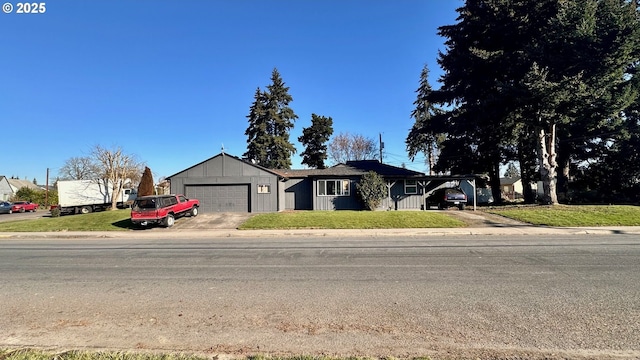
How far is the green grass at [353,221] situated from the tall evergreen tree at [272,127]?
29577 mm

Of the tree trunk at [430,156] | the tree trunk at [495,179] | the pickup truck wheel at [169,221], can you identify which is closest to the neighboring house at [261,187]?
the pickup truck wheel at [169,221]

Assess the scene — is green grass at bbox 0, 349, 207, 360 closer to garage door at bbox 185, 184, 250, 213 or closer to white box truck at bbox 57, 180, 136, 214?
garage door at bbox 185, 184, 250, 213

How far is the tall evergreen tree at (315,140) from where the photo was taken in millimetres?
54656

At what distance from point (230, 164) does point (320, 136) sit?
3003 cm

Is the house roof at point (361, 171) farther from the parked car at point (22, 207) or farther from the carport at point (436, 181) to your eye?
the parked car at point (22, 207)

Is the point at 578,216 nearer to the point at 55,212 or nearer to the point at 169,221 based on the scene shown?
the point at 169,221

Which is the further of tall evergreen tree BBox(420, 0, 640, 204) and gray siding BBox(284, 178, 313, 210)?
gray siding BBox(284, 178, 313, 210)

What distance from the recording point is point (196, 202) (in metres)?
24.5

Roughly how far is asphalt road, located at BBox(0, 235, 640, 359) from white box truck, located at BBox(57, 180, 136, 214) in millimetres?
25959

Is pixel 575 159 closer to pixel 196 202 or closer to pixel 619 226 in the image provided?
pixel 619 226

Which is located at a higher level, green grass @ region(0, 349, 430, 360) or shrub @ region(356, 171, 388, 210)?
shrub @ region(356, 171, 388, 210)

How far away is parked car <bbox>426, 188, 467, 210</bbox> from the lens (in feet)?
84.7

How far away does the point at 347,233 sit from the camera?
51.6 ft

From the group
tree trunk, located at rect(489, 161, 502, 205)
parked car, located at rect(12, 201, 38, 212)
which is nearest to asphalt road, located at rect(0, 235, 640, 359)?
tree trunk, located at rect(489, 161, 502, 205)
